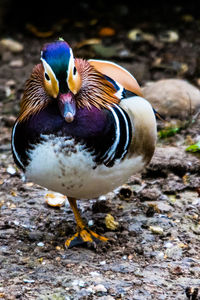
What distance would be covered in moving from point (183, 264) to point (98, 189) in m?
0.59

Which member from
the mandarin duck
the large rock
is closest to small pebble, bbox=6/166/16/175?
the mandarin duck

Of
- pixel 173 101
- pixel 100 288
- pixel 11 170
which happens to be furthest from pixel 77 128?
pixel 173 101

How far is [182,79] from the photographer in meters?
5.07

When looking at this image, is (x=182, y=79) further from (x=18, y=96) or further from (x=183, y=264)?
(x=183, y=264)

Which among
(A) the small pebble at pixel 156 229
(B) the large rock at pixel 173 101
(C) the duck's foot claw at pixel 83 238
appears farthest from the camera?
(B) the large rock at pixel 173 101

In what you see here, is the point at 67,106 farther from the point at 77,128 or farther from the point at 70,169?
the point at 70,169

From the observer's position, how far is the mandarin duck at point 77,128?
8.43 feet

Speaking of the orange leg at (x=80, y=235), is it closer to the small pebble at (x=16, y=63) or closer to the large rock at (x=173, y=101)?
the large rock at (x=173, y=101)

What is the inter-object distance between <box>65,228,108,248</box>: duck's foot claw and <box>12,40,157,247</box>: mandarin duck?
0.29 metres

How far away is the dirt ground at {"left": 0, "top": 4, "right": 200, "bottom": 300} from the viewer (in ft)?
8.75

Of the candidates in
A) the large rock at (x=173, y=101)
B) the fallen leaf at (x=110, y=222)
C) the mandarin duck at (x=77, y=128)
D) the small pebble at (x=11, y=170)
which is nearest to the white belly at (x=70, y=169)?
the mandarin duck at (x=77, y=128)

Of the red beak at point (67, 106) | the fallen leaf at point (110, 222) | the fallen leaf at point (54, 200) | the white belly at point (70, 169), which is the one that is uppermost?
the red beak at point (67, 106)

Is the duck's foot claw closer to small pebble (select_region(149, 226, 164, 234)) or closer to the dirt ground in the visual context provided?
the dirt ground

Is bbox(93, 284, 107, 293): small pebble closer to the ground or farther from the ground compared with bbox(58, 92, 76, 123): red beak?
closer to the ground
